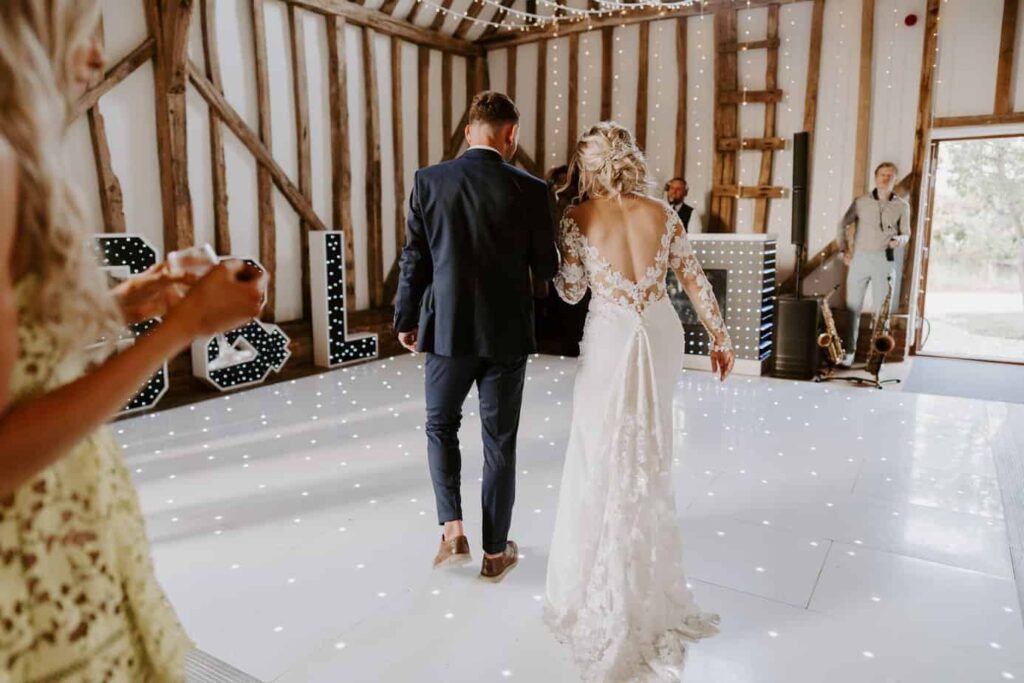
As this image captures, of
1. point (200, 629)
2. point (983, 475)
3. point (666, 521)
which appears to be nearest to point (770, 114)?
point (983, 475)

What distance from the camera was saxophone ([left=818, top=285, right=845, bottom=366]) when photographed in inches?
233

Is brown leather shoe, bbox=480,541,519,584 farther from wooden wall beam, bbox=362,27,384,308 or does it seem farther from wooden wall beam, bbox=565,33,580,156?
wooden wall beam, bbox=565,33,580,156

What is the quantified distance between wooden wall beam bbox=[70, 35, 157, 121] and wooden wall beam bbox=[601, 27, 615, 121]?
449 centimetres

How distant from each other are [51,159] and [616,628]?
1.79 m

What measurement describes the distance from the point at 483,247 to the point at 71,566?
1.69 m

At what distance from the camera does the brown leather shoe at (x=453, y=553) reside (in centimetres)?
260

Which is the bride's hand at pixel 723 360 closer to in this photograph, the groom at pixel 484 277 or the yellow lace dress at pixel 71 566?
the groom at pixel 484 277

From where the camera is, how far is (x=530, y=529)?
2.97m

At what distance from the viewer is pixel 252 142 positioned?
6.07 metres

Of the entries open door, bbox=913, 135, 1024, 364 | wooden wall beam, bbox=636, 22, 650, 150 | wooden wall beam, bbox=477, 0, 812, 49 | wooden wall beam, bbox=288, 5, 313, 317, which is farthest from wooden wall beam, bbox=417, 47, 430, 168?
open door, bbox=913, 135, 1024, 364

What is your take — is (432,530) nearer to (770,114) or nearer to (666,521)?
(666,521)

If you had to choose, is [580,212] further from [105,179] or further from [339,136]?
[339,136]

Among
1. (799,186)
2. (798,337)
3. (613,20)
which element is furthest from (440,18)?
(798,337)

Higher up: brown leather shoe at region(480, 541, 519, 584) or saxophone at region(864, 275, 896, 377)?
saxophone at region(864, 275, 896, 377)
